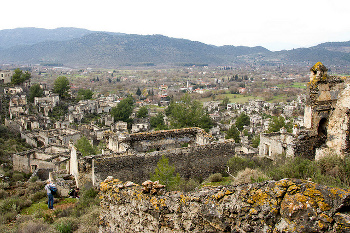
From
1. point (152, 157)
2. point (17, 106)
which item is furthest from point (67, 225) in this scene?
point (17, 106)

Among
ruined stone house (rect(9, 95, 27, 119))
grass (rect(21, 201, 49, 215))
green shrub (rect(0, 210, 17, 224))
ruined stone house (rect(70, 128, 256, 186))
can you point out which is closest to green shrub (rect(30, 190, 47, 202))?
grass (rect(21, 201, 49, 215))

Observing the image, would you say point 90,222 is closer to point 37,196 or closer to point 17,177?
point 37,196

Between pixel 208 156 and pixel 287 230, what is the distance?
9223 millimetres

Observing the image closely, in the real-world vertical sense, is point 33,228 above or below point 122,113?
above

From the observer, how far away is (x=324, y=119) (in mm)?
11477

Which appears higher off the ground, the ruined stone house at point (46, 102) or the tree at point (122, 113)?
the ruined stone house at point (46, 102)

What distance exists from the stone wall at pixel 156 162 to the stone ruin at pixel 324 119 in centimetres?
287

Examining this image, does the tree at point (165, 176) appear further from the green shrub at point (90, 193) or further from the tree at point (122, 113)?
the tree at point (122, 113)

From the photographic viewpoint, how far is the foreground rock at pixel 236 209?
3.25 metres

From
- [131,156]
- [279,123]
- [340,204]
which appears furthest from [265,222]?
[279,123]

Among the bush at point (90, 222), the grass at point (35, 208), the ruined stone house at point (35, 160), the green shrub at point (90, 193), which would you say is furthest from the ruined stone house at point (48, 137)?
the bush at point (90, 222)

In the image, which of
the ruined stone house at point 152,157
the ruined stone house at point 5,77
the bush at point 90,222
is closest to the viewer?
the bush at point 90,222

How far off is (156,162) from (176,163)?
859 mm

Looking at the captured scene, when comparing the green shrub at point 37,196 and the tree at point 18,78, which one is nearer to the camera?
the green shrub at point 37,196
